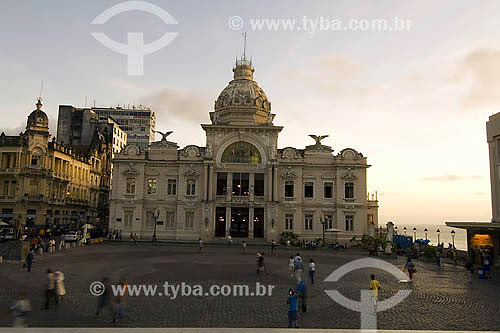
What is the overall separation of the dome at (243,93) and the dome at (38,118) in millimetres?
25440

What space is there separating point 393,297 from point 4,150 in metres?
55.5

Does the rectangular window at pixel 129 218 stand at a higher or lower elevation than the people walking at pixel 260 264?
higher

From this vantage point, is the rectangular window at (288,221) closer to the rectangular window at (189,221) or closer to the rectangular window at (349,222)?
the rectangular window at (349,222)

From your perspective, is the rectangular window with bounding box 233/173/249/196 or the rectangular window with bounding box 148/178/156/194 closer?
the rectangular window with bounding box 233/173/249/196

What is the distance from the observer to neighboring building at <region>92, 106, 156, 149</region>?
118062 mm

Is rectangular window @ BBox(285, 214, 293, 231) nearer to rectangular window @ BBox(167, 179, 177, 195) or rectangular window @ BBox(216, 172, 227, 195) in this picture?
rectangular window @ BBox(216, 172, 227, 195)

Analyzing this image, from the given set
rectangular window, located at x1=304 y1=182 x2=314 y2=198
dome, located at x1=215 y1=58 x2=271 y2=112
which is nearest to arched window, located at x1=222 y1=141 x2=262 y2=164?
rectangular window, located at x1=304 y1=182 x2=314 y2=198

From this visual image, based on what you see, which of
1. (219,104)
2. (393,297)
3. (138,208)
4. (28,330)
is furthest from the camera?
(219,104)

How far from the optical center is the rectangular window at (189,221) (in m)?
51.9

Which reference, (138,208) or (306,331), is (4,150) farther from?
(306,331)

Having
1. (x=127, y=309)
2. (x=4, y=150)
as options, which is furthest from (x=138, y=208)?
(x=127, y=309)

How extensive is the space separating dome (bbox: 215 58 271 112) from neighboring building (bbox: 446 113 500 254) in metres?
33.2

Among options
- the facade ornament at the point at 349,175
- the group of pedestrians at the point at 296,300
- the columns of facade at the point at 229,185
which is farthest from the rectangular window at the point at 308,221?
the group of pedestrians at the point at 296,300

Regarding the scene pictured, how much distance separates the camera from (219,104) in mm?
63188
